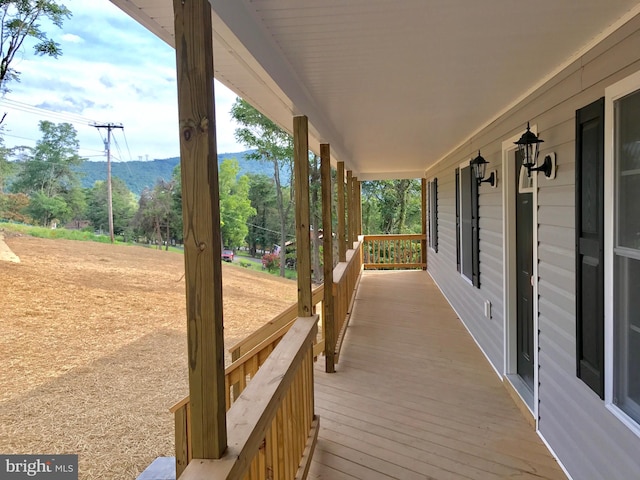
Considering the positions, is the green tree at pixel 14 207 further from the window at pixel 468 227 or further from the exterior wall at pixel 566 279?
the exterior wall at pixel 566 279

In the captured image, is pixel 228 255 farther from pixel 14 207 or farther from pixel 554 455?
pixel 554 455

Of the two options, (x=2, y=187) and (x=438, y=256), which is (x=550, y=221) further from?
(x=2, y=187)

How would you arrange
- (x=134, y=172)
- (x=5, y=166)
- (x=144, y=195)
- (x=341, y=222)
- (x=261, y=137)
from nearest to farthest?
(x=341, y=222)
(x=5, y=166)
(x=144, y=195)
(x=261, y=137)
(x=134, y=172)

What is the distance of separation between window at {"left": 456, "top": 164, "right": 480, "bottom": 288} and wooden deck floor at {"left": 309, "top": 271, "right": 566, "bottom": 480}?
2.73 feet

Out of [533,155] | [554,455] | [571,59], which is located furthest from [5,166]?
[554,455]

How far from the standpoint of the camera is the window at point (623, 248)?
5.69ft

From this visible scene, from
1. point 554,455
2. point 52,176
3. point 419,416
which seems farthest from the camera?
point 52,176

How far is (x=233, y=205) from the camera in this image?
80.5 feet

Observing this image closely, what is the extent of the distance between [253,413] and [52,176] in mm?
19155

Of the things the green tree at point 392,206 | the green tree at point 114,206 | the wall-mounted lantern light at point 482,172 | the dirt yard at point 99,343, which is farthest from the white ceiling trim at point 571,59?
the green tree at point 392,206

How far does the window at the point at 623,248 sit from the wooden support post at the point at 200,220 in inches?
64.4

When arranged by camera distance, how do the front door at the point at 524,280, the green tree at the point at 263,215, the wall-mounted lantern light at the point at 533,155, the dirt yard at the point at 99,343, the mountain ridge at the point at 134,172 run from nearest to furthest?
the wall-mounted lantern light at the point at 533,155
the front door at the point at 524,280
the dirt yard at the point at 99,343
the mountain ridge at the point at 134,172
the green tree at the point at 263,215

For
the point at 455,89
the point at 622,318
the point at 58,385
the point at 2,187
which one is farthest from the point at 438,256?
the point at 2,187

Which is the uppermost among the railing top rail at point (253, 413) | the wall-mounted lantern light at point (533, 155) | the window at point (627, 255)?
the wall-mounted lantern light at point (533, 155)
